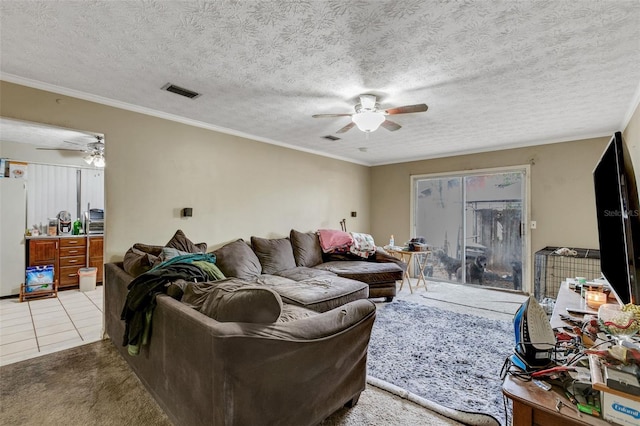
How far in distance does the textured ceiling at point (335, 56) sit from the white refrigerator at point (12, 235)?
2.86 meters

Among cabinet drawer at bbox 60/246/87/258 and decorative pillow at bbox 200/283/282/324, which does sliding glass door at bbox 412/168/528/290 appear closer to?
decorative pillow at bbox 200/283/282/324

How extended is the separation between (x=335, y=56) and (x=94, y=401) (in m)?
2.91

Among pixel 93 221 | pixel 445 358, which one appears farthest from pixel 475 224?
pixel 93 221

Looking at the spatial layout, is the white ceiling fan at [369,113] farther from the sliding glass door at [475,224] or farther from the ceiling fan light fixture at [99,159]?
the ceiling fan light fixture at [99,159]

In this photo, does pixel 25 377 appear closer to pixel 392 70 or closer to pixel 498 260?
pixel 392 70

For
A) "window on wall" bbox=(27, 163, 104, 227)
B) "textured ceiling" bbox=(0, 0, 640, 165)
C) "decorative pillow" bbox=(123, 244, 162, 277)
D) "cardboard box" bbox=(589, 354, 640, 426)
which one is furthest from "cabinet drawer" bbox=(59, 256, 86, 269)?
"cardboard box" bbox=(589, 354, 640, 426)

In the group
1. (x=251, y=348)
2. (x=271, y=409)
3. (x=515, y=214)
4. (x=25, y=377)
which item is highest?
(x=515, y=214)

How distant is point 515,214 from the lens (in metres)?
4.77

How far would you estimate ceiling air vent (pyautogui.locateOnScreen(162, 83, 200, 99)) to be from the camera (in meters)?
2.64

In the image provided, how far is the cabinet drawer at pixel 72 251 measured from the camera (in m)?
4.74

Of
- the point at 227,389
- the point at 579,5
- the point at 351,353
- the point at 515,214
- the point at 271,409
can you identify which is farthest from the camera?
the point at 515,214

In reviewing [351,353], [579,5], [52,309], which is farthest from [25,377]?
[579,5]

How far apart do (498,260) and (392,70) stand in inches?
162

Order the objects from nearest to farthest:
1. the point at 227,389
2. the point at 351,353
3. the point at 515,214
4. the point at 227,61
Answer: the point at 227,389
the point at 351,353
the point at 227,61
the point at 515,214
